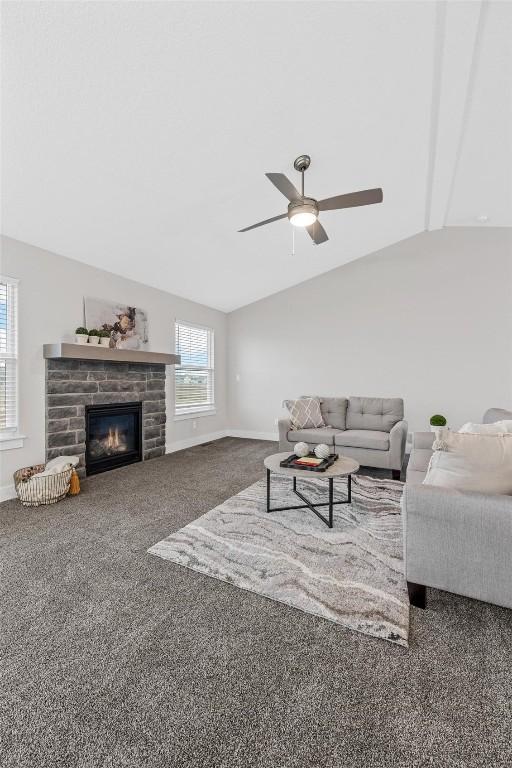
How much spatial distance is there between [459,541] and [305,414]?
10.6 ft

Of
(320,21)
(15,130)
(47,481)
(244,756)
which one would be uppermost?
(320,21)

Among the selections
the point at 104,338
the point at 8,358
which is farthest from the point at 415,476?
the point at 8,358

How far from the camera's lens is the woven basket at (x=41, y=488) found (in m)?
3.13

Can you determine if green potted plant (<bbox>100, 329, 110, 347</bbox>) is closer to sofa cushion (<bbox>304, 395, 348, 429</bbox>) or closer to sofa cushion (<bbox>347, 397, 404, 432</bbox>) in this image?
sofa cushion (<bbox>304, 395, 348, 429</bbox>)

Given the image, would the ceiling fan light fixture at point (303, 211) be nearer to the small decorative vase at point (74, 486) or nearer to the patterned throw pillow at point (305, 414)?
the patterned throw pillow at point (305, 414)

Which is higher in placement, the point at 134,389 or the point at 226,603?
the point at 134,389

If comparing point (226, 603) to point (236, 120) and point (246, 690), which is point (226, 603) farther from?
point (236, 120)

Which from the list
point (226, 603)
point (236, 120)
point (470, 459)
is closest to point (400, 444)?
point (470, 459)

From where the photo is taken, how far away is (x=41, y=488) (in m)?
3.15

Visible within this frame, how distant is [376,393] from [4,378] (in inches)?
199

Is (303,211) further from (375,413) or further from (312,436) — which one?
(375,413)

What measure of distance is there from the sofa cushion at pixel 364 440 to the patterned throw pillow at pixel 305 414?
46 centimetres

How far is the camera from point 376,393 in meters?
5.77

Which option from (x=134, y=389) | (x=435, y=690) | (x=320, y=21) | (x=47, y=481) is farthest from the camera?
(x=134, y=389)
